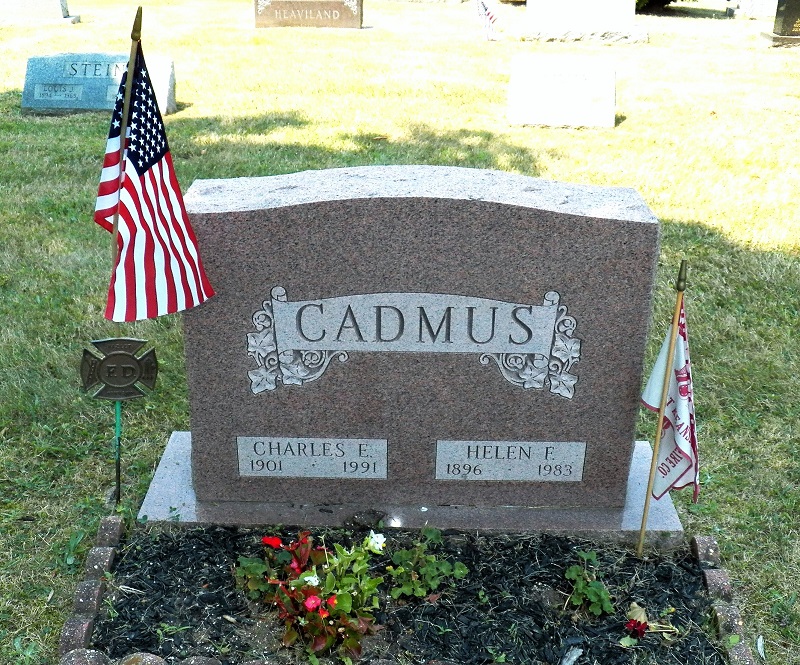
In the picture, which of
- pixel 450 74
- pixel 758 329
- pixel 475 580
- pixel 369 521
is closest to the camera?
pixel 475 580

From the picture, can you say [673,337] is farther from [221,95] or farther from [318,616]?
[221,95]

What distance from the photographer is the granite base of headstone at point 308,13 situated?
621 inches

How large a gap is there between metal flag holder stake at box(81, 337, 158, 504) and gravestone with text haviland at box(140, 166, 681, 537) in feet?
0.57

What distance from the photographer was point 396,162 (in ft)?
26.8

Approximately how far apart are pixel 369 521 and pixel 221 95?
27.1 ft

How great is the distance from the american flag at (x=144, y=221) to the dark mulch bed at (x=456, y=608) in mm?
995

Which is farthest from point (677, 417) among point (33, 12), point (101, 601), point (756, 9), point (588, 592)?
point (756, 9)

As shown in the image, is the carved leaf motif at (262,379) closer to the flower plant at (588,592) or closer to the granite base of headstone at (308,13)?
the flower plant at (588,592)

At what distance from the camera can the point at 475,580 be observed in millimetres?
3408

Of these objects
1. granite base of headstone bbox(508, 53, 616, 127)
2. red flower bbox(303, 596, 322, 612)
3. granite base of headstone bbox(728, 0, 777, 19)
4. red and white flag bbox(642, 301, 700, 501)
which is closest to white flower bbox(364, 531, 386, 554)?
red flower bbox(303, 596, 322, 612)

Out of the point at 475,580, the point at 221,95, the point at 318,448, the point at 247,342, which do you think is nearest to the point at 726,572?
the point at 475,580

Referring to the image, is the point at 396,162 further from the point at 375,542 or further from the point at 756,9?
the point at 756,9

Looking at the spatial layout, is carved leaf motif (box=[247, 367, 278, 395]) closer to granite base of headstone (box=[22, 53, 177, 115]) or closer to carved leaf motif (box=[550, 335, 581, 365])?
carved leaf motif (box=[550, 335, 581, 365])

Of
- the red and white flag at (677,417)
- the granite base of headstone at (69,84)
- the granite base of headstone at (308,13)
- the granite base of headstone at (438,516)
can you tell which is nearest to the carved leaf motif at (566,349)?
the red and white flag at (677,417)
